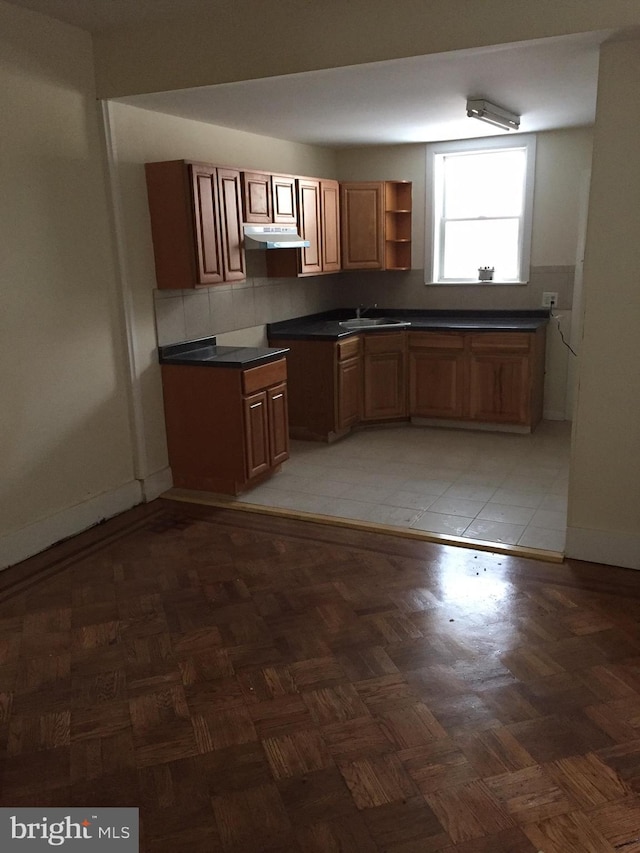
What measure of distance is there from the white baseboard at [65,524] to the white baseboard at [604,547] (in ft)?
8.17

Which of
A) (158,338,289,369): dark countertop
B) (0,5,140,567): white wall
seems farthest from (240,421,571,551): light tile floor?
(0,5,140,567): white wall

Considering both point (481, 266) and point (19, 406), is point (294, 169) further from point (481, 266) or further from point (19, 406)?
point (19, 406)

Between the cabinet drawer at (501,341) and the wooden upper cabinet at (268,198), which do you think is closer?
the wooden upper cabinet at (268,198)

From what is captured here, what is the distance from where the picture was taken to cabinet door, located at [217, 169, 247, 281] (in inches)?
168

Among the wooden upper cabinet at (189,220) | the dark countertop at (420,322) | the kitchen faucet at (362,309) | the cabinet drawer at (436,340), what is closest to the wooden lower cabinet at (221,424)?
the wooden upper cabinet at (189,220)

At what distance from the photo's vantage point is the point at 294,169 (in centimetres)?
560

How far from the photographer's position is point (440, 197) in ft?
19.7

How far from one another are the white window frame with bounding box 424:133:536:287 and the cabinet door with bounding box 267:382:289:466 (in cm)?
233

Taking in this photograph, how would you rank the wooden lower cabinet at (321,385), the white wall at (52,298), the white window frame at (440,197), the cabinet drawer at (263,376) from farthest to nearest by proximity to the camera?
1. the white window frame at (440,197)
2. the wooden lower cabinet at (321,385)
3. the cabinet drawer at (263,376)
4. the white wall at (52,298)

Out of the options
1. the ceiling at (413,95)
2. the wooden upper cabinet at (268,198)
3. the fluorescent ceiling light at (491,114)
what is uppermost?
the ceiling at (413,95)

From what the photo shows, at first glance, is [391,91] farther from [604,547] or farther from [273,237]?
[604,547]

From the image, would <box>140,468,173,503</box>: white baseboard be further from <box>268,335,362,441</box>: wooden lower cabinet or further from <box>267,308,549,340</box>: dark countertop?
<box>267,308,549,340</box>: dark countertop

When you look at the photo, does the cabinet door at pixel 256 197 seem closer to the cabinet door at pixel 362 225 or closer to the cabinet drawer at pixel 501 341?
the cabinet door at pixel 362 225

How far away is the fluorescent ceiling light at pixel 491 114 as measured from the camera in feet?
13.3
